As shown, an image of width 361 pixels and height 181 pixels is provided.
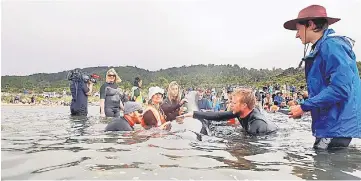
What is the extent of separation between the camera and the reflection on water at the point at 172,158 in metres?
3.09

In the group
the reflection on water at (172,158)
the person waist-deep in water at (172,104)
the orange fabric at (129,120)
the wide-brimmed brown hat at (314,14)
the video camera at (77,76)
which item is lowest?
the reflection on water at (172,158)

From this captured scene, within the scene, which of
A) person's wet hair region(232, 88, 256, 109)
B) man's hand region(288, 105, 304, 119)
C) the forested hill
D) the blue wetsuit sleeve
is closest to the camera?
the blue wetsuit sleeve

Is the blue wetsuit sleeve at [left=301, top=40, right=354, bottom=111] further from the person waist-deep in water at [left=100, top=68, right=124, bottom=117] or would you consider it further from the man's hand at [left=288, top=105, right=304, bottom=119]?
the person waist-deep in water at [left=100, top=68, right=124, bottom=117]

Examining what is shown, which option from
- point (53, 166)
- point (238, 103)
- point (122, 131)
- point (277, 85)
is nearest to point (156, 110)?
point (122, 131)

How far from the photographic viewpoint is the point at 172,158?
374 centimetres

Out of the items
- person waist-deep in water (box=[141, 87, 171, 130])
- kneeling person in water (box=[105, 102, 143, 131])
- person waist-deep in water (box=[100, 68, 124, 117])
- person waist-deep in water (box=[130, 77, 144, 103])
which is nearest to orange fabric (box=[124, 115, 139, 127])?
kneeling person in water (box=[105, 102, 143, 131])

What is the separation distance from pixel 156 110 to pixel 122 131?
804 mm

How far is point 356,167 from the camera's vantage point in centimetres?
349

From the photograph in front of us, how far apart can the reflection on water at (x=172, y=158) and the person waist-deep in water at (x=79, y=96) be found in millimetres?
5393

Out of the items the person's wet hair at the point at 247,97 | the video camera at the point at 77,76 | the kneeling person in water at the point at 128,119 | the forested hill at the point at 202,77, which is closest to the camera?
the person's wet hair at the point at 247,97

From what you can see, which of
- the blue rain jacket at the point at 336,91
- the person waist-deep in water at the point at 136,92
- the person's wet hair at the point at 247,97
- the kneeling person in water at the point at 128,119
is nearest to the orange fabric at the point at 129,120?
the kneeling person in water at the point at 128,119

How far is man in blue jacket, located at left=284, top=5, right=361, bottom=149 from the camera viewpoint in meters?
3.70

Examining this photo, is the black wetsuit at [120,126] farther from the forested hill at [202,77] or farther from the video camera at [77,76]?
the forested hill at [202,77]

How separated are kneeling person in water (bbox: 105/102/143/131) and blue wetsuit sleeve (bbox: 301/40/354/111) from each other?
3.21 metres
